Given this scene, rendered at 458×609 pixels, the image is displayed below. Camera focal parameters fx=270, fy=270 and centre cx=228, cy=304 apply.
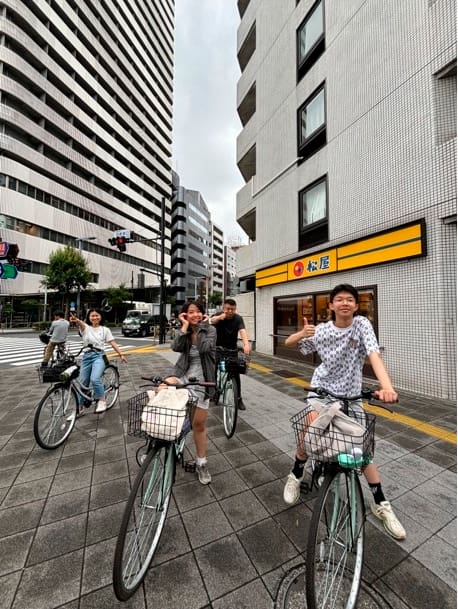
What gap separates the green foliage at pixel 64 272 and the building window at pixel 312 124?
25883mm

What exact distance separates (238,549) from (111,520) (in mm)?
1083

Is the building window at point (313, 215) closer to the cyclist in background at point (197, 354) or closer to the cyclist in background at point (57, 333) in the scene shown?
the cyclist in background at point (197, 354)

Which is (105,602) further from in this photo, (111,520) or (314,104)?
(314,104)

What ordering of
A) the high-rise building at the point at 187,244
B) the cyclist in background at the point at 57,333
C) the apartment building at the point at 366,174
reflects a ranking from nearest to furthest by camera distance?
the apartment building at the point at 366,174 → the cyclist in background at the point at 57,333 → the high-rise building at the point at 187,244

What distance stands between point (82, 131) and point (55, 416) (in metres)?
46.8

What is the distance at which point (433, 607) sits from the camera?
158 centimetres

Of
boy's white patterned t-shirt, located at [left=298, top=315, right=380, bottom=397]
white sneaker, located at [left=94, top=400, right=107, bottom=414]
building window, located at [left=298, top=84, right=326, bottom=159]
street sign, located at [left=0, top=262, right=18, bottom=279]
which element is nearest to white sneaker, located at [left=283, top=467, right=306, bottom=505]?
boy's white patterned t-shirt, located at [left=298, top=315, right=380, bottom=397]

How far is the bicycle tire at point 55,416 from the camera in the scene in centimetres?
340

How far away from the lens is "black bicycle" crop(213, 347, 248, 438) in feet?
12.6

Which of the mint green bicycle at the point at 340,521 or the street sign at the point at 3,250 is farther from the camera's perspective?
the street sign at the point at 3,250

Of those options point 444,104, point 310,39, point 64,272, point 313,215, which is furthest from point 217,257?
point 444,104

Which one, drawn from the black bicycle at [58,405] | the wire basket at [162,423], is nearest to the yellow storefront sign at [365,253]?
the wire basket at [162,423]

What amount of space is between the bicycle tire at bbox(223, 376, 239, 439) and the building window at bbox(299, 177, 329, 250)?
5908 mm

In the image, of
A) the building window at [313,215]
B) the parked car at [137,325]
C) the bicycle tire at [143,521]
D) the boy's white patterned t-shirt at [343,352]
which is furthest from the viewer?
the parked car at [137,325]
